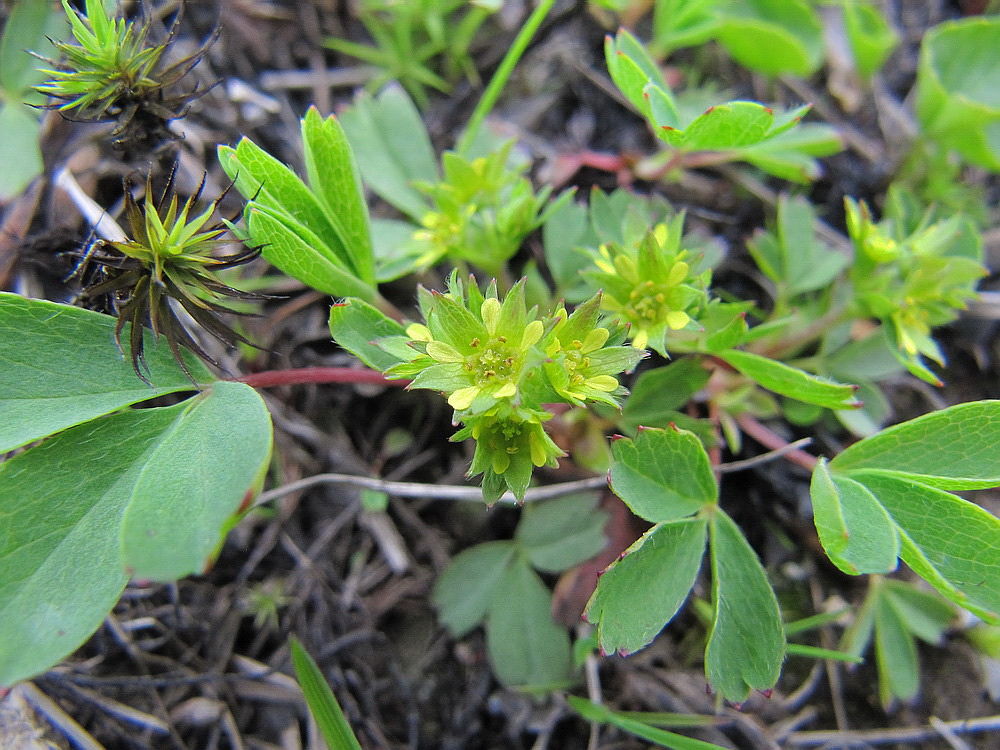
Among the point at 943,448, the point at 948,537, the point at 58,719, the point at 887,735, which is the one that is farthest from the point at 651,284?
the point at 58,719

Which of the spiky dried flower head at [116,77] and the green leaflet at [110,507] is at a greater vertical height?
→ the spiky dried flower head at [116,77]

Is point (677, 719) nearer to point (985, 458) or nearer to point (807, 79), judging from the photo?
point (985, 458)

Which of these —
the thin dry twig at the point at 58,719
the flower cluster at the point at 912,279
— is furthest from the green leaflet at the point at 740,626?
the thin dry twig at the point at 58,719

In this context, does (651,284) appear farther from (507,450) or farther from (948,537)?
(948,537)

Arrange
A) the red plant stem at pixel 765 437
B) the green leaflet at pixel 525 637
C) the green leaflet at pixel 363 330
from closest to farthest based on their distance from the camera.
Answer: the green leaflet at pixel 363 330 → the red plant stem at pixel 765 437 → the green leaflet at pixel 525 637

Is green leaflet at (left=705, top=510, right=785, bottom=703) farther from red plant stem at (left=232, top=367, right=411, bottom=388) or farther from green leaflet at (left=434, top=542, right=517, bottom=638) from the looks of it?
red plant stem at (left=232, top=367, right=411, bottom=388)

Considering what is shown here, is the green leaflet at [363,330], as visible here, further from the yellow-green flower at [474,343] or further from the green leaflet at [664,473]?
the green leaflet at [664,473]

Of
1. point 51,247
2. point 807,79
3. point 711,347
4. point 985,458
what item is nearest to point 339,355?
point 51,247
